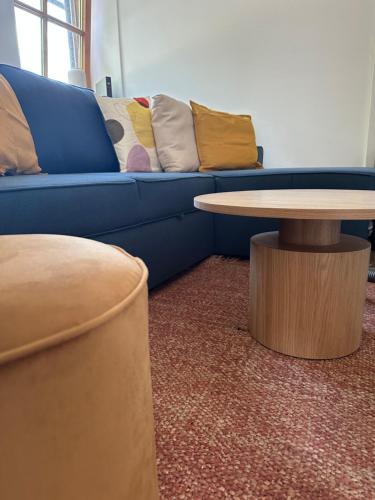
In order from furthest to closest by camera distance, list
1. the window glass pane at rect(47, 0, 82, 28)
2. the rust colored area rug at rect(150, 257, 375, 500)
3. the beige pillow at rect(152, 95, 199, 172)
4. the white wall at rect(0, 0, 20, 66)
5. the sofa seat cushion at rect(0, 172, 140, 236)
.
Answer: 1. the window glass pane at rect(47, 0, 82, 28)
2. the white wall at rect(0, 0, 20, 66)
3. the beige pillow at rect(152, 95, 199, 172)
4. the sofa seat cushion at rect(0, 172, 140, 236)
5. the rust colored area rug at rect(150, 257, 375, 500)

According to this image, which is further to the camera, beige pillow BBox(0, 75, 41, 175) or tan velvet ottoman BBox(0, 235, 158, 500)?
beige pillow BBox(0, 75, 41, 175)

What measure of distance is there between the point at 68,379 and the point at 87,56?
418cm

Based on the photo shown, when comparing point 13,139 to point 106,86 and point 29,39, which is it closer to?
point 106,86

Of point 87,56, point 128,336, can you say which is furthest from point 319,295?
point 87,56

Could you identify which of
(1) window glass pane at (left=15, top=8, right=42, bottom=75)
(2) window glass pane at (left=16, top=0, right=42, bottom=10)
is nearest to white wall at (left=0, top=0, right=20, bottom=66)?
(1) window glass pane at (left=15, top=8, right=42, bottom=75)

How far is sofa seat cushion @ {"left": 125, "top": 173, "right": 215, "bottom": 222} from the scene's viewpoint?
1342 millimetres

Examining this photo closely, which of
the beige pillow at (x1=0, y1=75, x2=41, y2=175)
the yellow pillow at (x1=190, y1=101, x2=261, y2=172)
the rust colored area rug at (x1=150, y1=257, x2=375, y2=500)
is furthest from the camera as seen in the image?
the yellow pillow at (x1=190, y1=101, x2=261, y2=172)

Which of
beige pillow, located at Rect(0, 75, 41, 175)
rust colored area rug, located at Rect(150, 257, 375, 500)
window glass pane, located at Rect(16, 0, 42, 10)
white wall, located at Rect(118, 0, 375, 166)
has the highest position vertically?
window glass pane, located at Rect(16, 0, 42, 10)

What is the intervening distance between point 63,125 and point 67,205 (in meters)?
0.92

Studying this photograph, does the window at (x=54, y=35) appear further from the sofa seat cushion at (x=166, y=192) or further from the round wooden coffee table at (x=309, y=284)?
the round wooden coffee table at (x=309, y=284)

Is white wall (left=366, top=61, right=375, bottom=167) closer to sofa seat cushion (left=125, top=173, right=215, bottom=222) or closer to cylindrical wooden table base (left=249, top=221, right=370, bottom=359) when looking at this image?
sofa seat cushion (left=125, top=173, right=215, bottom=222)

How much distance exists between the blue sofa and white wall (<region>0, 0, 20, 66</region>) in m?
1.32

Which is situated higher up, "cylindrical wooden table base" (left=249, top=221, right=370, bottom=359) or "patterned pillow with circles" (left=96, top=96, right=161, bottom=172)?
"patterned pillow with circles" (left=96, top=96, right=161, bottom=172)

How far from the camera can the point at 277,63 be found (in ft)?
8.79
